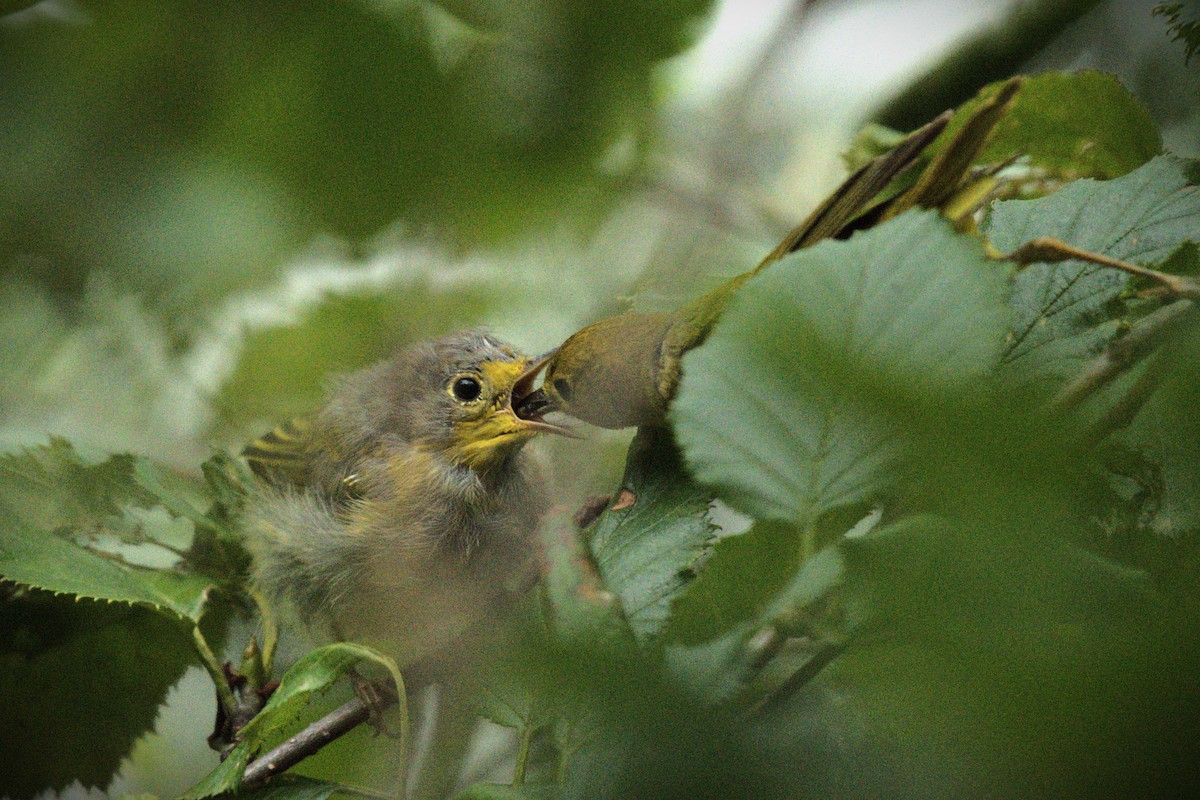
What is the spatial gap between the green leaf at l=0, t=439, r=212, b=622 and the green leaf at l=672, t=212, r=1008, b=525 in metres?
0.78

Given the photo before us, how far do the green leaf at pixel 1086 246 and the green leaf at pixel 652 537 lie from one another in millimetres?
255

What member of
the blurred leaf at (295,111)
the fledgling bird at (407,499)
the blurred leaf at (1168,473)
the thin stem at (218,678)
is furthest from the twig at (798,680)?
the thin stem at (218,678)

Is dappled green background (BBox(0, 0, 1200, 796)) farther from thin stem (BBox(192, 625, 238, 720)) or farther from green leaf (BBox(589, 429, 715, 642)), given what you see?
thin stem (BBox(192, 625, 238, 720))

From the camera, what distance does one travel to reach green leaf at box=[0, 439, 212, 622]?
40.3 inches

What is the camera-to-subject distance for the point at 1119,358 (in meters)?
0.51

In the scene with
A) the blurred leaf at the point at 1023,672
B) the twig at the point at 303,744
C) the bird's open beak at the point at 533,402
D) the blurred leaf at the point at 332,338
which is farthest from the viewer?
the blurred leaf at the point at 332,338

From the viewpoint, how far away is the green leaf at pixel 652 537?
639 millimetres

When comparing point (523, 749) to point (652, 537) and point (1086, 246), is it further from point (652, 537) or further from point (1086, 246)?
point (1086, 246)

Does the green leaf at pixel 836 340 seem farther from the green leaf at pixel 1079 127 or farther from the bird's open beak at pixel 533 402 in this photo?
the bird's open beak at pixel 533 402

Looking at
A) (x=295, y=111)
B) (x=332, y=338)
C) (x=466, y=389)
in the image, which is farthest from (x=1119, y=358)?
(x=332, y=338)

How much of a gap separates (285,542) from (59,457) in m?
0.31

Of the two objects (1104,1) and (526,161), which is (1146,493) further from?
(1104,1)

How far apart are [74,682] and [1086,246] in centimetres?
118

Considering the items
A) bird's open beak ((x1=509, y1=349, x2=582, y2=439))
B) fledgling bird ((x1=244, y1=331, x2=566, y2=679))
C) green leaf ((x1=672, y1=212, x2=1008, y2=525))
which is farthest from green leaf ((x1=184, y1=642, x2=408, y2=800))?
bird's open beak ((x1=509, y1=349, x2=582, y2=439))
